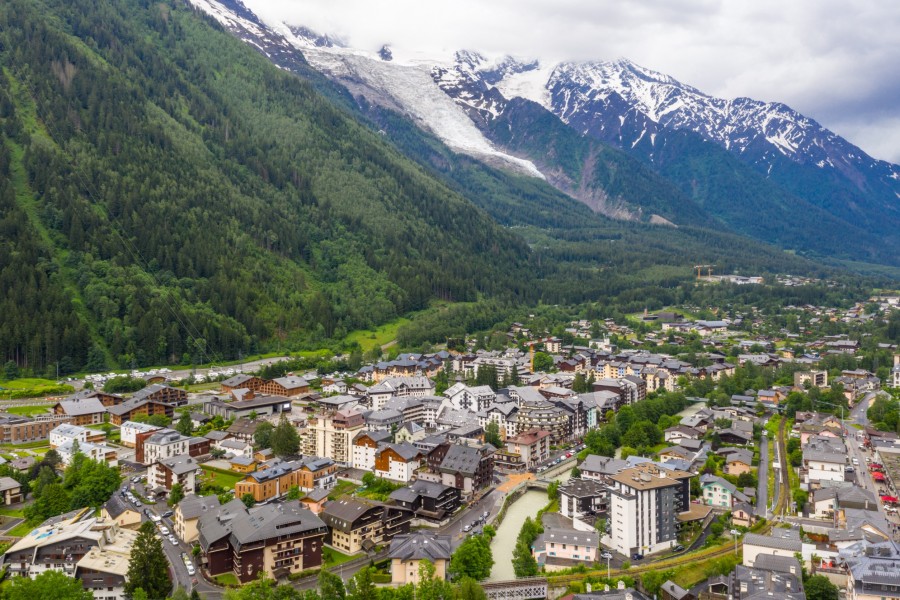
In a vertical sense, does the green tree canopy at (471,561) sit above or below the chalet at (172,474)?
below

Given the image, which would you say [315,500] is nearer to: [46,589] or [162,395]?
[46,589]

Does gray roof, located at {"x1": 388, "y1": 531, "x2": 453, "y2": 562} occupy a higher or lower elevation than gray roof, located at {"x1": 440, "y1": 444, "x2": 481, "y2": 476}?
lower

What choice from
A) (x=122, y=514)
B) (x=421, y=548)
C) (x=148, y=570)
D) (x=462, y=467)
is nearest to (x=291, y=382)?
(x=462, y=467)

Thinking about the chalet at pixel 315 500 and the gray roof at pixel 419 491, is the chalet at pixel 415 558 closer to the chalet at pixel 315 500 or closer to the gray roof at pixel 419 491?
the gray roof at pixel 419 491

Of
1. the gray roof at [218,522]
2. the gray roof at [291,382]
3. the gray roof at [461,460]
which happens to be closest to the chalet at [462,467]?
the gray roof at [461,460]

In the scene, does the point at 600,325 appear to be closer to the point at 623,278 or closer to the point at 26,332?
the point at 623,278

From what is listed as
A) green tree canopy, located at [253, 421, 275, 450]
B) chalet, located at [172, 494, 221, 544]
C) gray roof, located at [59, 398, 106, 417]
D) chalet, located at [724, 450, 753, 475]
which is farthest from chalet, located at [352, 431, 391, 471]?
gray roof, located at [59, 398, 106, 417]

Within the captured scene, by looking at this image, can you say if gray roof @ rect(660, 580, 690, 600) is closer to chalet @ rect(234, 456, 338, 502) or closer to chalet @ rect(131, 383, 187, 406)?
chalet @ rect(234, 456, 338, 502)
